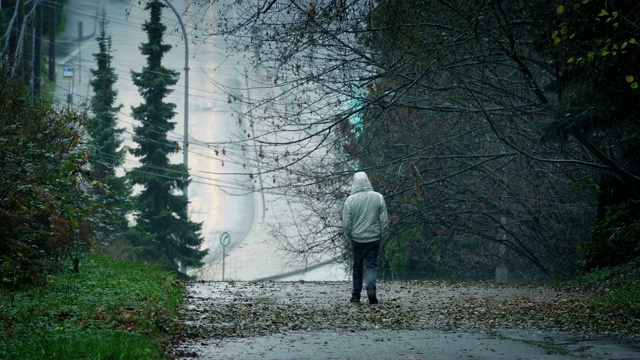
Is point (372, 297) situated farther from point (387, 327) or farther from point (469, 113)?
point (469, 113)

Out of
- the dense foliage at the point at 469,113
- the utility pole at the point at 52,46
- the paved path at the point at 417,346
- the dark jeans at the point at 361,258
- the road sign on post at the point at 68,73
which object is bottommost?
the paved path at the point at 417,346

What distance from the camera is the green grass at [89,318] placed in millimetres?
8242

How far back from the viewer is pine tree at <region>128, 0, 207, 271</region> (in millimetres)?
40344

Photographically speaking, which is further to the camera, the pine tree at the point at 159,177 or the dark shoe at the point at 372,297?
the pine tree at the point at 159,177

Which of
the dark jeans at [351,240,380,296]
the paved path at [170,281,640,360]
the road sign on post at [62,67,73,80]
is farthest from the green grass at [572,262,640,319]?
the road sign on post at [62,67,73,80]

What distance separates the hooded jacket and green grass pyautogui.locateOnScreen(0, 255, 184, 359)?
271cm

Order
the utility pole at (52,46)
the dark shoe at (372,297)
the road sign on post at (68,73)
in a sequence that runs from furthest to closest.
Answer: the utility pole at (52,46)
the road sign on post at (68,73)
the dark shoe at (372,297)

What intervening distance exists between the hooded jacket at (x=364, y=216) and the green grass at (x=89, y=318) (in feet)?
8.90

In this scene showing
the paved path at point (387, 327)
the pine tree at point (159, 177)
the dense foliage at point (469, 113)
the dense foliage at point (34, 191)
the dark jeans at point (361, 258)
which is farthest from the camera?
the pine tree at point (159, 177)

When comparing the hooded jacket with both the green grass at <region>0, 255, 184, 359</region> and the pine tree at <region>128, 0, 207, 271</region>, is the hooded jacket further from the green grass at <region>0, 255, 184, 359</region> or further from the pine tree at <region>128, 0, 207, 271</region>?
the pine tree at <region>128, 0, 207, 271</region>

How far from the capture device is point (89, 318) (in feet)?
33.7

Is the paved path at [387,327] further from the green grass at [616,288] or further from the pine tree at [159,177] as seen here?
the pine tree at [159,177]

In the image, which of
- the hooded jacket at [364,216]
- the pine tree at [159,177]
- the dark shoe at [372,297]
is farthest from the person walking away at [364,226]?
the pine tree at [159,177]

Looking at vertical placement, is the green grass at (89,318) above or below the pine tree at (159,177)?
below
